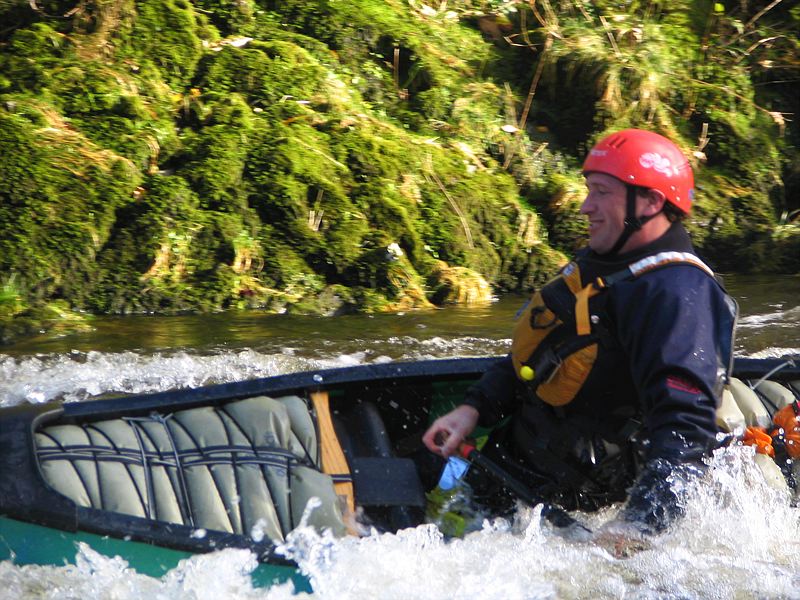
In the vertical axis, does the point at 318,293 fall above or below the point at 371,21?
below

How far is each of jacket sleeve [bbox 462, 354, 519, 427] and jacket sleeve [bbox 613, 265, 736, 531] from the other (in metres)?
0.71

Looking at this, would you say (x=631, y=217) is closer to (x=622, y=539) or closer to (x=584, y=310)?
(x=584, y=310)

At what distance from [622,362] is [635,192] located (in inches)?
20.1

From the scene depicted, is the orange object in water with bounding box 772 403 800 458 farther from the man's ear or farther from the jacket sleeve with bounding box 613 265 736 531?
the man's ear

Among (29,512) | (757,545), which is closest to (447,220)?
(757,545)

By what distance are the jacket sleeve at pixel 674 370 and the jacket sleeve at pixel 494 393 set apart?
2.32 feet

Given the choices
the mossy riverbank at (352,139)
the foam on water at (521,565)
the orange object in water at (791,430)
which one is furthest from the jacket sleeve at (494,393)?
the mossy riverbank at (352,139)

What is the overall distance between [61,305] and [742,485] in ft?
16.1

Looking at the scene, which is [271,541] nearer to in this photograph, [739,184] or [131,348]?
[131,348]

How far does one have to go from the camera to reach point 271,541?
2.85 metres

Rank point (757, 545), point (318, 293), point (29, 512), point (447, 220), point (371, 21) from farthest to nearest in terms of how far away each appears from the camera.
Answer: point (371, 21) → point (447, 220) → point (318, 293) → point (757, 545) → point (29, 512)

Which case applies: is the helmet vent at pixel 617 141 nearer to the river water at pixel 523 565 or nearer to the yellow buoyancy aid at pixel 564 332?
the yellow buoyancy aid at pixel 564 332

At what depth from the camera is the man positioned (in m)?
2.77

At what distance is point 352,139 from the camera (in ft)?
26.1
